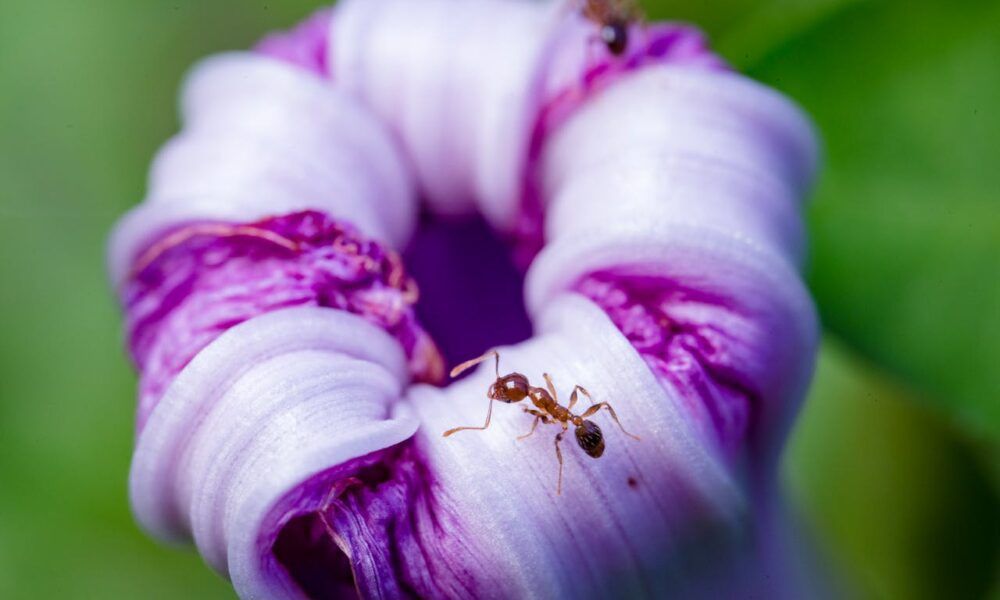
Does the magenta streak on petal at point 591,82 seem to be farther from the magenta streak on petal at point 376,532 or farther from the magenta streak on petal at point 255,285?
the magenta streak on petal at point 376,532

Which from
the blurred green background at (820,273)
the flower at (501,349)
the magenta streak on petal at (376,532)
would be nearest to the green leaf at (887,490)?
the blurred green background at (820,273)

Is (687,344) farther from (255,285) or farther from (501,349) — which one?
(255,285)

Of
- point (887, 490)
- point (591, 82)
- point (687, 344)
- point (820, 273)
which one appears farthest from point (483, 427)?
point (887, 490)

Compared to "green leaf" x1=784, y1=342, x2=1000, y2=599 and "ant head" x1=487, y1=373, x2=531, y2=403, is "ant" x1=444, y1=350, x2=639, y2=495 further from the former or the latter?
"green leaf" x1=784, y1=342, x2=1000, y2=599

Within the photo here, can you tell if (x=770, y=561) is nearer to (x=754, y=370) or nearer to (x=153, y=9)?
(x=754, y=370)

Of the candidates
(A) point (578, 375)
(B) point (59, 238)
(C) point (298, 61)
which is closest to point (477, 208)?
(C) point (298, 61)

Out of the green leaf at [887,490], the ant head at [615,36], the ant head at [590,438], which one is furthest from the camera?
the green leaf at [887,490]
